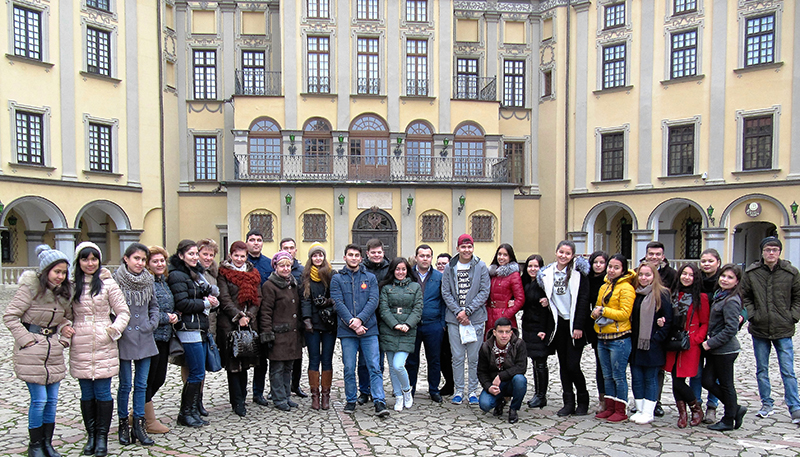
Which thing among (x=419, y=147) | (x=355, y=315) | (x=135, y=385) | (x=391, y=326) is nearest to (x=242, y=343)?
(x=135, y=385)

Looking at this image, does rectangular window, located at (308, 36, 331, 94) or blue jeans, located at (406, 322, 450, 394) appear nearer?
blue jeans, located at (406, 322, 450, 394)

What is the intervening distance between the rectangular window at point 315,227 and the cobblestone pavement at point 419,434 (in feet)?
53.6

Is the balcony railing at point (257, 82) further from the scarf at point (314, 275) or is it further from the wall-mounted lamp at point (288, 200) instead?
the scarf at point (314, 275)

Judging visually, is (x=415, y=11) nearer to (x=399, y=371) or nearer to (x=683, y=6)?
(x=683, y=6)

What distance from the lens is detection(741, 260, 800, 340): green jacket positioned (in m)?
6.25

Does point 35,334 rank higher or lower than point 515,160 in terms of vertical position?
lower

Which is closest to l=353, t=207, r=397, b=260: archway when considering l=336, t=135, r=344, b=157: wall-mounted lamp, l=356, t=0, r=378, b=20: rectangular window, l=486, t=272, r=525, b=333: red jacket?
l=336, t=135, r=344, b=157: wall-mounted lamp

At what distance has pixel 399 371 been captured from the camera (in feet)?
22.2

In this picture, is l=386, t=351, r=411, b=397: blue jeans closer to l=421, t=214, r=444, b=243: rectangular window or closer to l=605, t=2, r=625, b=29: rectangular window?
l=421, t=214, r=444, b=243: rectangular window

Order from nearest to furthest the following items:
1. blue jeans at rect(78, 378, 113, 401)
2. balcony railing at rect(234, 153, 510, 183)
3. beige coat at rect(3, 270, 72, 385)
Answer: beige coat at rect(3, 270, 72, 385), blue jeans at rect(78, 378, 113, 401), balcony railing at rect(234, 153, 510, 183)

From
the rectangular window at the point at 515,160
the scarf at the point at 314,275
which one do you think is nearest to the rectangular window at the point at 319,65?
the rectangular window at the point at 515,160

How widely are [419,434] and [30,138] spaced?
2015 centimetres

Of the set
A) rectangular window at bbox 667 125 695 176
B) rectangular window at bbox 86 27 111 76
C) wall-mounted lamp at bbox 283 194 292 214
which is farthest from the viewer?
wall-mounted lamp at bbox 283 194 292 214

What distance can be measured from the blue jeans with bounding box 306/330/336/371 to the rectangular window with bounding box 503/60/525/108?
2189 centimetres
